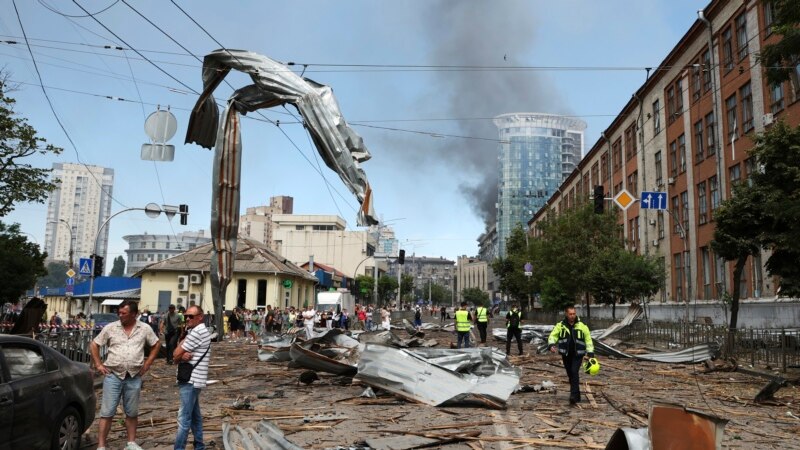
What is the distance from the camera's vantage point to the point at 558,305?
48.3 metres

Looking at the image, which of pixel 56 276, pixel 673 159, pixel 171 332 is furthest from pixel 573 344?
pixel 56 276

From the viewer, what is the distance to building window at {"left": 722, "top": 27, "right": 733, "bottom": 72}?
1261 inches

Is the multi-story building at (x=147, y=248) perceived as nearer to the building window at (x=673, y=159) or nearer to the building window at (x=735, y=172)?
the building window at (x=673, y=159)

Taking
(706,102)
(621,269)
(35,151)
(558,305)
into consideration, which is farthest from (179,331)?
(558,305)

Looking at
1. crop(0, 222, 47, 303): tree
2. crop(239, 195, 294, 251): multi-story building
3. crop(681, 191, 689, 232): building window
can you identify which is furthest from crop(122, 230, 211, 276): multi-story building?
crop(681, 191, 689, 232): building window

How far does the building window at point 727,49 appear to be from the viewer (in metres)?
32.0

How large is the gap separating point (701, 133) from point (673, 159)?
16.3 feet

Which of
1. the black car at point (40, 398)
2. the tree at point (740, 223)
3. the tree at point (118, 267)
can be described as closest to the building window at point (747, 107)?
the tree at point (740, 223)

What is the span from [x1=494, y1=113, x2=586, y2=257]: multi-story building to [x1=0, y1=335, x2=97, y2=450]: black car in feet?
395

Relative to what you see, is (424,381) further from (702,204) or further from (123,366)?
(702,204)

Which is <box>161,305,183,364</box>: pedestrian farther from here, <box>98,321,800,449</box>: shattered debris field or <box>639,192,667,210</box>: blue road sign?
<box>639,192,667,210</box>: blue road sign

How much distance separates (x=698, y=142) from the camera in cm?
3622

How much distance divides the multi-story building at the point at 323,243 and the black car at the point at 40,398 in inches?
3796

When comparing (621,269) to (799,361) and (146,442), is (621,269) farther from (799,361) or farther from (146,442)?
(146,442)
